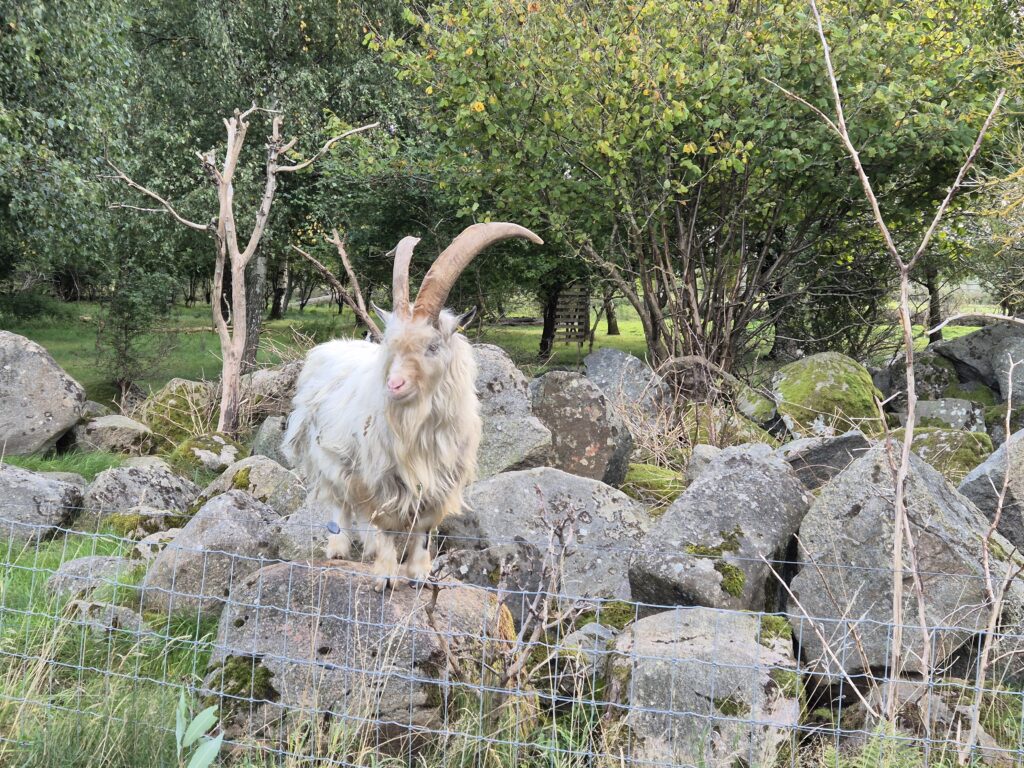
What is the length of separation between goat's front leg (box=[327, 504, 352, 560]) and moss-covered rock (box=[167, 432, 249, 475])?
4565mm

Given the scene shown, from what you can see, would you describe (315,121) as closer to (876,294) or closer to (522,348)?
(522,348)

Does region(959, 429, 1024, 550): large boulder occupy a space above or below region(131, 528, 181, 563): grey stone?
above

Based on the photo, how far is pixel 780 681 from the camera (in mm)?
3844

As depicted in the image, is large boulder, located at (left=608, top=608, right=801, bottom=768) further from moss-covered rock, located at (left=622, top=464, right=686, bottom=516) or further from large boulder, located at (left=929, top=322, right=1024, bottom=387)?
large boulder, located at (left=929, top=322, right=1024, bottom=387)

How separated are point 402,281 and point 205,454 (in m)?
5.81

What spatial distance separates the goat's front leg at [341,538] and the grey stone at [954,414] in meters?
7.42

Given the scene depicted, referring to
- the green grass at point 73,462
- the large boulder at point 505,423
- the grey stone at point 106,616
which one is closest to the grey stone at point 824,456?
the large boulder at point 505,423

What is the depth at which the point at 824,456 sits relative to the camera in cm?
707

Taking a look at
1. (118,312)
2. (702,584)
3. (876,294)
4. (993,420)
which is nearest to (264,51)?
(118,312)

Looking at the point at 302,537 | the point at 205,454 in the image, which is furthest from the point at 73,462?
the point at 302,537

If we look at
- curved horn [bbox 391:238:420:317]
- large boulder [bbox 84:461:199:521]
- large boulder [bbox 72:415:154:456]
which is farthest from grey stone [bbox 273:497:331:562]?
large boulder [bbox 72:415:154:456]

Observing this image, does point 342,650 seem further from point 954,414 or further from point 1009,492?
point 954,414

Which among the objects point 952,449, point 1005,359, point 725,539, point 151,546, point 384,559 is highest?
point 1005,359

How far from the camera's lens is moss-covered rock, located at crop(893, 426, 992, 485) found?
734 cm
